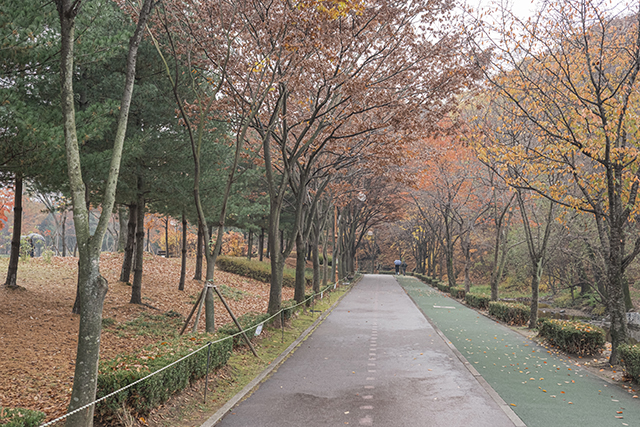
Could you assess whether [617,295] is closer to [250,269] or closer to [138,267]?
[138,267]

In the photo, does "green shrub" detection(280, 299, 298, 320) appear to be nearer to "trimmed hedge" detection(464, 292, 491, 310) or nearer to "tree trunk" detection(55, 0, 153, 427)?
"tree trunk" detection(55, 0, 153, 427)

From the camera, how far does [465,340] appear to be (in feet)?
41.7

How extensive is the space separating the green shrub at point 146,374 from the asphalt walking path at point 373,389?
2.82 feet

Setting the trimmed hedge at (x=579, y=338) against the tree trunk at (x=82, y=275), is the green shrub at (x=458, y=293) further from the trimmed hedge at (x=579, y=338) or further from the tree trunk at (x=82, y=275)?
the tree trunk at (x=82, y=275)

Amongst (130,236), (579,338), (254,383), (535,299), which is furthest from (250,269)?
(254,383)

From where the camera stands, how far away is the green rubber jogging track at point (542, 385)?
632cm

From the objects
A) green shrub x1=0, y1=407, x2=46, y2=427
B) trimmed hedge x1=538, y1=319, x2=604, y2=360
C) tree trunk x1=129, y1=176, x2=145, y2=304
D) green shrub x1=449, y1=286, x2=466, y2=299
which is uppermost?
tree trunk x1=129, y1=176, x2=145, y2=304

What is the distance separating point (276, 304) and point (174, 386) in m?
6.98

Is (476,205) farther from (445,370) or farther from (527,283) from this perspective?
(445,370)

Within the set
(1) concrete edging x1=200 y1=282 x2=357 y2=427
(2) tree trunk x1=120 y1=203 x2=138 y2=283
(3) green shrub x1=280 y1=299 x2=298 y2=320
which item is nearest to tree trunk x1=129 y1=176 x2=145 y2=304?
(2) tree trunk x1=120 y1=203 x2=138 y2=283

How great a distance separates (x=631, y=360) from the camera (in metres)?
8.07

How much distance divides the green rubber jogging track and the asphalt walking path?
385 millimetres

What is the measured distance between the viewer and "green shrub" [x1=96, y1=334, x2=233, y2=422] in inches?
207

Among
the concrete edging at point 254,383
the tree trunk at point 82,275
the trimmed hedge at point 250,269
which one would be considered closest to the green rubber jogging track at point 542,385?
the concrete edging at point 254,383
